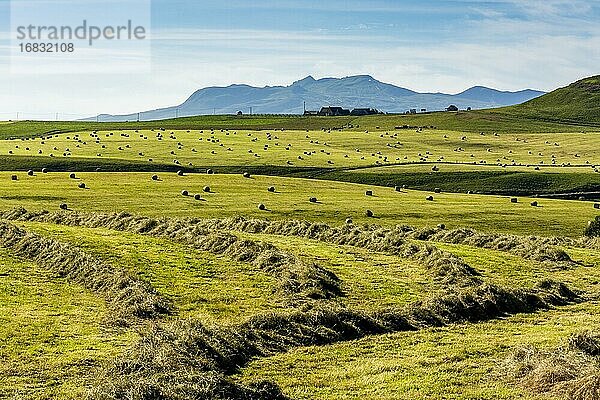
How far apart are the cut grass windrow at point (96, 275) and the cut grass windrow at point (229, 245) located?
6099 millimetres

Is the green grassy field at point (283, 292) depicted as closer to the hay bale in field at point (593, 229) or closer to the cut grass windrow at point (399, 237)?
the cut grass windrow at point (399, 237)

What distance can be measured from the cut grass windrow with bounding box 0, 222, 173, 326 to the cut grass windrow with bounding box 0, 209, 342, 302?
20.0 ft

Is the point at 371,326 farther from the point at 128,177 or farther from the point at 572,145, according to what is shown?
the point at 572,145

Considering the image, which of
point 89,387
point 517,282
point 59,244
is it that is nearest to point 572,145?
point 517,282

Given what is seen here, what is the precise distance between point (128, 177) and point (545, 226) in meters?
44.0

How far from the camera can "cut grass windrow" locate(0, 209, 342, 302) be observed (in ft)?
106

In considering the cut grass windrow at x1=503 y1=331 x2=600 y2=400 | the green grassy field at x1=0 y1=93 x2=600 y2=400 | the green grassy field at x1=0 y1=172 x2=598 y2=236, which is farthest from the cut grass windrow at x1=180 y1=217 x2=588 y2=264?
the cut grass windrow at x1=503 y1=331 x2=600 y2=400

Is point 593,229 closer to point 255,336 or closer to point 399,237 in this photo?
point 399,237

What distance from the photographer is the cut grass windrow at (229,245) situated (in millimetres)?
32406

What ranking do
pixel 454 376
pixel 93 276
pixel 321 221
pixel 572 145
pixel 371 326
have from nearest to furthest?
pixel 454 376
pixel 371 326
pixel 93 276
pixel 321 221
pixel 572 145

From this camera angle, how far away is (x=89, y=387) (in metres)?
18.7

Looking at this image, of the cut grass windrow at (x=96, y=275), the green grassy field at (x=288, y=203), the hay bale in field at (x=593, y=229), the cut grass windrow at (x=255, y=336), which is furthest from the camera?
the green grassy field at (x=288, y=203)

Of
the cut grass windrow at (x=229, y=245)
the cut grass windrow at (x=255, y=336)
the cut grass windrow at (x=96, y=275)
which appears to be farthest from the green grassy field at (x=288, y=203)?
the cut grass windrow at (x=255, y=336)

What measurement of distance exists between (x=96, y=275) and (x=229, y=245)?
950 cm
